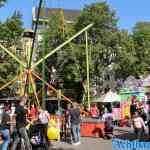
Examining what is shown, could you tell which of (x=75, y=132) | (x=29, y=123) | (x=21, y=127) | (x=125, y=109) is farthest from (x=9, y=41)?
(x=21, y=127)

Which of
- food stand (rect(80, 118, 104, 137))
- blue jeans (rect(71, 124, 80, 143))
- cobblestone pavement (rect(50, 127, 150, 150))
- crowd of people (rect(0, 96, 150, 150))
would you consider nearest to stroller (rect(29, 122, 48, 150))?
crowd of people (rect(0, 96, 150, 150))

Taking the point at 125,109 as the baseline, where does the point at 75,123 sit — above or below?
below

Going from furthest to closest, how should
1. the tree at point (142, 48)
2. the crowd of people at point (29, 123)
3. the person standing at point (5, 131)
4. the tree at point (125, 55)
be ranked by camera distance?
the tree at point (142, 48)
the tree at point (125, 55)
the crowd of people at point (29, 123)
the person standing at point (5, 131)

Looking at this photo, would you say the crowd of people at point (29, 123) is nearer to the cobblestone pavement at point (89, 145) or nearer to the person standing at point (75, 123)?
the person standing at point (75, 123)

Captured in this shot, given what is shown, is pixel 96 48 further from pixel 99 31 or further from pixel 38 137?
pixel 38 137

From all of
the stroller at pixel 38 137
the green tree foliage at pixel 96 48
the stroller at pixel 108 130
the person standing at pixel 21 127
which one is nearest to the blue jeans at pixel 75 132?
the stroller at pixel 108 130

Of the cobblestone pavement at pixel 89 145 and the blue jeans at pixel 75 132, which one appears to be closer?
the cobblestone pavement at pixel 89 145

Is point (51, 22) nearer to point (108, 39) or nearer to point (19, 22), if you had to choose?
point (108, 39)

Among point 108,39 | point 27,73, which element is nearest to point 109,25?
point 108,39

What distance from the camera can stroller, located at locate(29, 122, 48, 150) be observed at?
1691 centimetres

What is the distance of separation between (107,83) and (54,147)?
147 feet

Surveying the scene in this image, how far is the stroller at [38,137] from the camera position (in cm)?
1691

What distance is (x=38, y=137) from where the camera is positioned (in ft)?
55.7

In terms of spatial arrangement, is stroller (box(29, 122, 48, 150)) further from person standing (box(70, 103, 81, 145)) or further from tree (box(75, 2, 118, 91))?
tree (box(75, 2, 118, 91))
